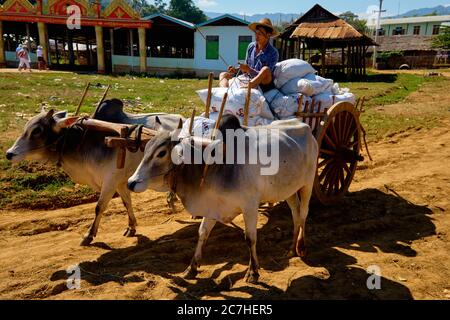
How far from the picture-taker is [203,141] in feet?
11.2

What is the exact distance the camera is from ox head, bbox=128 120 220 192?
10.9 feet

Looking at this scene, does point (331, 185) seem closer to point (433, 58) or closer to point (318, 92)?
point (318, 92)

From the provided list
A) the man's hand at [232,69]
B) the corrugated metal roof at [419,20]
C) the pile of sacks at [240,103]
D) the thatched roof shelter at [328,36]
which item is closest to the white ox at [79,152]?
the pile of sacks at [240,103]

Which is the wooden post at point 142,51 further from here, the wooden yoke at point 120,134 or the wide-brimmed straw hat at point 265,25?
the wooden yoke at point 120,134

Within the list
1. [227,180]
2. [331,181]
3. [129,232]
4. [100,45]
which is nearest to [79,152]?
[129,232]

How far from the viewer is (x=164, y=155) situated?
11.0 feet

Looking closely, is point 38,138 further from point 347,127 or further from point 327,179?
point 347,127

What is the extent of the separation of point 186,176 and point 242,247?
54.7 inches

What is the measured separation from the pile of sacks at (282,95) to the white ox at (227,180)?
0.48 m

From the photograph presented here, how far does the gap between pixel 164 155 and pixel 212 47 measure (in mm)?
21700

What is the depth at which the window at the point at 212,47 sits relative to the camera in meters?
23.9

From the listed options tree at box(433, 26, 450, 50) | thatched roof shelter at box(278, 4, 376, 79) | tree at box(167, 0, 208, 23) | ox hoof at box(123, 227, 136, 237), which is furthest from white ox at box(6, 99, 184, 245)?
tree at box(167, 0, 208, 23)

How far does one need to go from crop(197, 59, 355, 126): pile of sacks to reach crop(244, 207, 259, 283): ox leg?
4.13ft

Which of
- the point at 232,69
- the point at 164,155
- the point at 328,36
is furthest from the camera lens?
the point at 328,36
